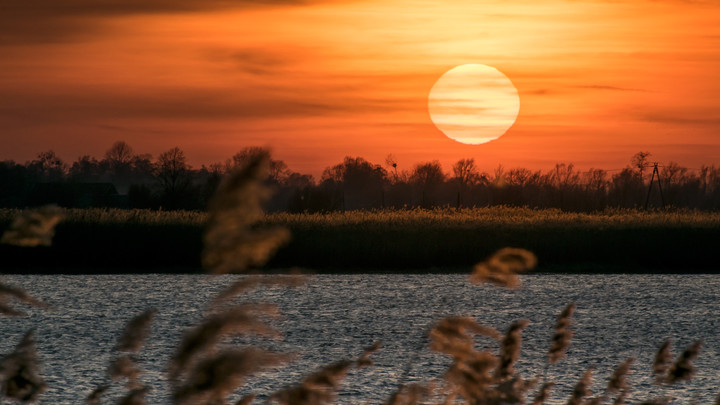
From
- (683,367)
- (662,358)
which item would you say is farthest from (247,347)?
(662,358)

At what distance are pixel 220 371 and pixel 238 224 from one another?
9.4 inches

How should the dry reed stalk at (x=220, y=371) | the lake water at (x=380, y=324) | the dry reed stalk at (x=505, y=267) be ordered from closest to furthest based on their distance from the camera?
the dry reed stalk at (x=220, y=371)
the dry reed stalk at (x=505, y=267)
the lake water at (x=380, y=324)

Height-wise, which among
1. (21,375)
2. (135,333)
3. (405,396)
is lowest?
(405,396)

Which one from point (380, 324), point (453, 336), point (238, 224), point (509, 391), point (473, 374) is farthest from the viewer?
point (380, 324)

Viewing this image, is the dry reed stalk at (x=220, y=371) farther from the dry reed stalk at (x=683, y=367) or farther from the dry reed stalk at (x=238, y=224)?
the dry reed stalk at (x=683, y=367)

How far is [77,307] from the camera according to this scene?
1366 cm

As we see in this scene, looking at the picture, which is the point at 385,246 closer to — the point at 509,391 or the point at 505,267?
the point at 509,391

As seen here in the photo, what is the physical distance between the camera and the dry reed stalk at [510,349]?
2.50 metres

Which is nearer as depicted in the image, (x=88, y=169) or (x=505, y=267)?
(x=505, y=267)

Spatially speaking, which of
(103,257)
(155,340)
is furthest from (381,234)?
(155,340)

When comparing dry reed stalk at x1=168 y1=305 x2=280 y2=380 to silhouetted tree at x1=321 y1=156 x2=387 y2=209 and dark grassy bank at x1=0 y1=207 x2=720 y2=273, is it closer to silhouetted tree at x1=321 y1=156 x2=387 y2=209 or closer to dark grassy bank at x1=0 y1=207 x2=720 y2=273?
dark grassy bank at x1=0 y1=207 x2=720 y2=273

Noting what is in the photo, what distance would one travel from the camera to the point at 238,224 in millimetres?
1410

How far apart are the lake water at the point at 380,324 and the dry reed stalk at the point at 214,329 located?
1336mm

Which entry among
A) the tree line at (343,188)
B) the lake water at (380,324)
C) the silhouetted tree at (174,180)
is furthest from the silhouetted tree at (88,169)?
the lake water at (380,324)
